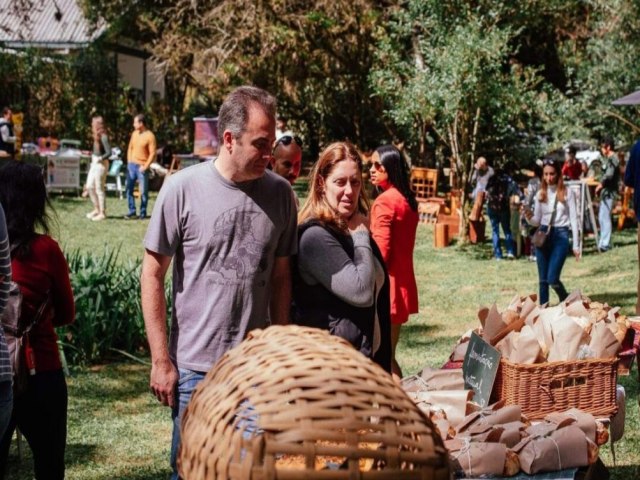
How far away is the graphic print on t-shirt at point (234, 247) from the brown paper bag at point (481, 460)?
3.33ft

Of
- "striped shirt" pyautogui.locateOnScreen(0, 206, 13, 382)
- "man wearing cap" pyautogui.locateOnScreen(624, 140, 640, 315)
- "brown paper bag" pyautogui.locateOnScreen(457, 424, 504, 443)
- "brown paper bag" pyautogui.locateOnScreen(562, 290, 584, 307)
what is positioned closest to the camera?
"striped shirt" pyautogui.locateOnScreen(0, 206, 13, 382)

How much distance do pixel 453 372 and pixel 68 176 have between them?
63.0 feet

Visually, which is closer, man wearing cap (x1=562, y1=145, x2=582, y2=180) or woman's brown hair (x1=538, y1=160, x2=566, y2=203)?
woman's brown hair (x1=538, y1=160, x2=566, y2=203)

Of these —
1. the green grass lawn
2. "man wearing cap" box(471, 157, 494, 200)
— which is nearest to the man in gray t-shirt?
the green grass lawn

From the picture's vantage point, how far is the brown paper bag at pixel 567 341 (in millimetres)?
4258

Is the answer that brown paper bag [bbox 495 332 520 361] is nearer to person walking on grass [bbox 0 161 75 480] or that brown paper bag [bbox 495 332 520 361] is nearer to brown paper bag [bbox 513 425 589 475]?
brown paper bag [bbox 513 425 589 475]

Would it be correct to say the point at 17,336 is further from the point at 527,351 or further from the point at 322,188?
the point at 527,351

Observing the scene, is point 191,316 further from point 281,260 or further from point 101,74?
point 101,74

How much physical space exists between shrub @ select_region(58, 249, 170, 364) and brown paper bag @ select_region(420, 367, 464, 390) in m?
4.76

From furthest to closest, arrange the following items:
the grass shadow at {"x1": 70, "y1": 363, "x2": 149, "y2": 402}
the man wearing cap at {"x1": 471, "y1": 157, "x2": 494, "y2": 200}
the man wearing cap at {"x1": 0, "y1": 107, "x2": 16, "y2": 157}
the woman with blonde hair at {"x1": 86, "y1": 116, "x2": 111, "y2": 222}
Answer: the man wearing cap at {"x1": 0, "y1": 107, "x2": 16, "y2": 157} → the woman with blonde hair at {"x1": 86, "y1": 116, "x2": 111, "y2": 222} → the man wearing cap at {"x1": 471, "y1": 157, "x2": 494, "y2": 200} → the grass shadow at {"x1": 70, "y1": 363, "x2": 149, "y2": 402}

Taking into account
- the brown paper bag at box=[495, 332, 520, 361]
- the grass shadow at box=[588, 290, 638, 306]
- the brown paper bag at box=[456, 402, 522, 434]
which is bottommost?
the grass shadow at box=[588, 290, 638, 306]

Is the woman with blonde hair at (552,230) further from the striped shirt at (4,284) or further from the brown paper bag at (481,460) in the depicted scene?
the striped shirt at (4,284)

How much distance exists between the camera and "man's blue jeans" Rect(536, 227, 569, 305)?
9883 mm

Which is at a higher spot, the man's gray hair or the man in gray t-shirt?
the man's gray hair
